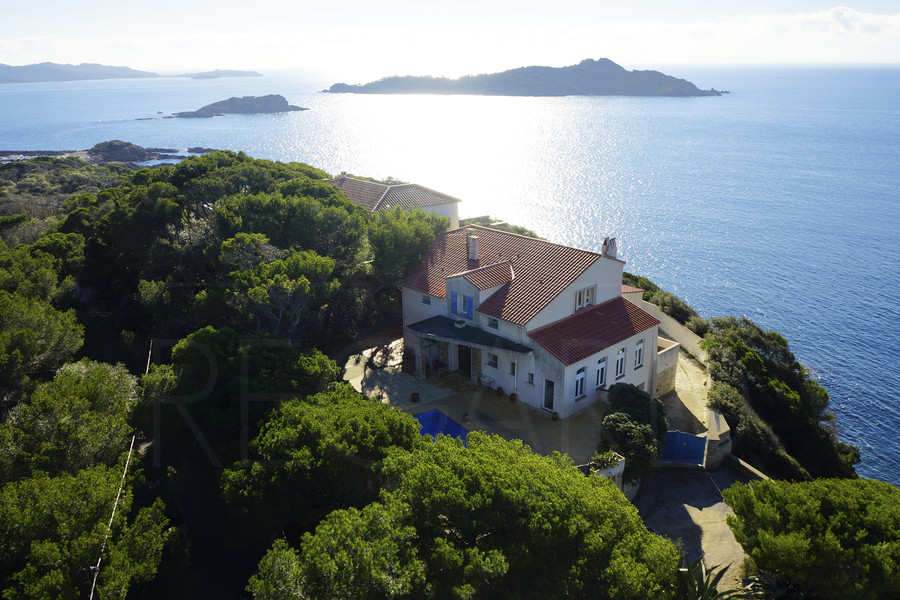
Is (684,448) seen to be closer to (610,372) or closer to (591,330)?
(610,372)

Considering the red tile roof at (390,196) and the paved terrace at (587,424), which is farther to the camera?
the red tile roof at (390,196)

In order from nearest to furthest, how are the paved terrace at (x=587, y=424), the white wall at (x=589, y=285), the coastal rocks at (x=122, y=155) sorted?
the paved terrace at (x=587, y=424) < the white wall at (x=589, y=285) < the coastal rocks at (x=122, y=155)

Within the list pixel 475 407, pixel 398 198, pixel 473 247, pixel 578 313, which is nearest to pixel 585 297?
pixel 578 313

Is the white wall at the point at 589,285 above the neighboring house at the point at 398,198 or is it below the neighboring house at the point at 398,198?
below

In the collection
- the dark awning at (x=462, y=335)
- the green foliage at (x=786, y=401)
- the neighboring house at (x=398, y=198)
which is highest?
the neighboring house at (x=398, y=198)

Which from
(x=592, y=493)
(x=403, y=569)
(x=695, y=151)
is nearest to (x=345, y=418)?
(x=403, y=569)

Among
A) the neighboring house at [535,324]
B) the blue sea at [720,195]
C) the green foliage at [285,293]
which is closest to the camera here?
the green foliage at [285,293]

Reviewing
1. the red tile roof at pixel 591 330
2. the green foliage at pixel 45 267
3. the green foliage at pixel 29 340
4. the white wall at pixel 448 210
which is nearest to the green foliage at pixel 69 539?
the green foliage at pixel 29 340

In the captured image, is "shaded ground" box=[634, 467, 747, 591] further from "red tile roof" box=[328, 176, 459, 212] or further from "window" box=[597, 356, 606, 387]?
"red tile roof" box=[328, 176, 459, 212]

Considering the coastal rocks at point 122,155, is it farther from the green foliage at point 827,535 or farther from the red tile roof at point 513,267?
the green foliage at point 827,535
